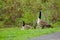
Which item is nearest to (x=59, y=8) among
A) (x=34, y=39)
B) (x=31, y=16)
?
(x=31, y=16)

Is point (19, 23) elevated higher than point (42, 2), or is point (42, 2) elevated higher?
point (42, 2)

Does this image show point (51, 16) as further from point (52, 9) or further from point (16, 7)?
point (16, 7)

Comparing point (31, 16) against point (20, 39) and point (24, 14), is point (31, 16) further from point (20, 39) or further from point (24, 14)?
point (20, 39)

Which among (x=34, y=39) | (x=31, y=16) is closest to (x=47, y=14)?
(x=31, y=16)

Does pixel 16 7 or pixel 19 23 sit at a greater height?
pixel 16 7

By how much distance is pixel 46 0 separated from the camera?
47.9 ft

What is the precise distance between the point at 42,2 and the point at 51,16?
4.05ft

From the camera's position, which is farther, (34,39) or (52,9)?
(52,9)

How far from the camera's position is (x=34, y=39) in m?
6.72

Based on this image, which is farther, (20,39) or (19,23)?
(19,23)

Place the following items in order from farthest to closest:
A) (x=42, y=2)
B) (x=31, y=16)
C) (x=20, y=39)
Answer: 1. (x=42, y=2)
2. (x=31, y=16)
3. (x=20, y=39)

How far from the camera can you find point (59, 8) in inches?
567

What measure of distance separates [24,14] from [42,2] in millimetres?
1589

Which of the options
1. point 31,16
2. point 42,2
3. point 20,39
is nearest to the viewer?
point 20,39
